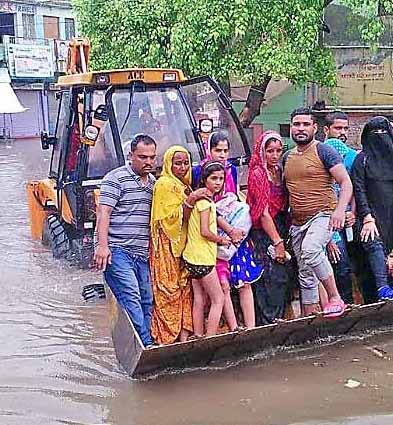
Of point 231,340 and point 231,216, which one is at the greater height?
point 231,216

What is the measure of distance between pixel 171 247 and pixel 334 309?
4.58ft

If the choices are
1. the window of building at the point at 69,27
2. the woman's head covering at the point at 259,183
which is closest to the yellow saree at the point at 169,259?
the woman's head covering at the point at 259,183

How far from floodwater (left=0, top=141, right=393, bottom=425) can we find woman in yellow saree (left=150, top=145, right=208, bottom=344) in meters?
0.40

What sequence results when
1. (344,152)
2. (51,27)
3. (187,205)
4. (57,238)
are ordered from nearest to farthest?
(187,205)
(344,152)
(57,238)
(51,27)

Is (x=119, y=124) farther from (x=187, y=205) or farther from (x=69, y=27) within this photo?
(x=69, y=27)

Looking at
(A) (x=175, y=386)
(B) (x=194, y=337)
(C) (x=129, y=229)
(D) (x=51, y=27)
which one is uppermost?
(D) (x=51, y=27)

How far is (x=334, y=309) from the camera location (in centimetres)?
602

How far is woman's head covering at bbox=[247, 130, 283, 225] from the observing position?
5.95 m

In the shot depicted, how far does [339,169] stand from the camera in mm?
5895

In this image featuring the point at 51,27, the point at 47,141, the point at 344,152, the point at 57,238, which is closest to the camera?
the point at 344,152

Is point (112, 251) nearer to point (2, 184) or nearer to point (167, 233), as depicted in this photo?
point (167, 233)

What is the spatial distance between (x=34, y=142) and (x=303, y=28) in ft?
75.2

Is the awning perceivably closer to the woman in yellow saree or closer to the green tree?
the green tree

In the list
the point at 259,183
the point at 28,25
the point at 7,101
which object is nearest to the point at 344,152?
the point at 259,183
